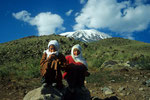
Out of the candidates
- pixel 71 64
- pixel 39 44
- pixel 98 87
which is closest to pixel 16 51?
pixel 39 44

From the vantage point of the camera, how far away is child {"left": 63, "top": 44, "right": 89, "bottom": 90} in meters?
3.69

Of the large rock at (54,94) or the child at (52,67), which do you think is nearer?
the large rock at (54,94)

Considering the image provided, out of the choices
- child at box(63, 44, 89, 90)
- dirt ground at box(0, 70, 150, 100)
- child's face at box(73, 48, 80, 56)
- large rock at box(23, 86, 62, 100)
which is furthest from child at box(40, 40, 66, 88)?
dirt ground at box(0, 70, 150, 100)

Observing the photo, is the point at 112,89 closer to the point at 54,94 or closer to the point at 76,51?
the point at 76,51

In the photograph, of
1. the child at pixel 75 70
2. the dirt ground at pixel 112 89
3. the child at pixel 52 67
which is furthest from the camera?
the dirt ground at pixel 112 89

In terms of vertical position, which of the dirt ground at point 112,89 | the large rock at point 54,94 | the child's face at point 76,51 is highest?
the child's face at point 76,51

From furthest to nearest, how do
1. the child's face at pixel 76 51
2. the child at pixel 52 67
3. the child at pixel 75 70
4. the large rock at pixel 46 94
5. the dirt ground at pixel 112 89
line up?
1. the dirt ground at pixel 112 89
2. the child's face at pixel 76 51
3. the child at pixel 75 70
4. the child at pixel 52 67
5. the large rock at pixel 46 94

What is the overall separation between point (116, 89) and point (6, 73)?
6.40 meters

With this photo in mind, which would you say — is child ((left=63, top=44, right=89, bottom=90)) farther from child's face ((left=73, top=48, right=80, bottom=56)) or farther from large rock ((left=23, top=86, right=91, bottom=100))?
large rock ((left=23, top=86, right=91, bottom=100))

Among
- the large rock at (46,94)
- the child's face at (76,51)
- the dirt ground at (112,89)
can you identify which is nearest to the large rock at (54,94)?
the large rock at (46,94)

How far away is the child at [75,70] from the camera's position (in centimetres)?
369

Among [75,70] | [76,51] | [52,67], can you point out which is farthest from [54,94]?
[76,51]

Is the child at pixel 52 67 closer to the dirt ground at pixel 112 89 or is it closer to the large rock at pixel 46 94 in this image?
the large rock at pixel 46 94

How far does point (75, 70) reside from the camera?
3.68 meters
